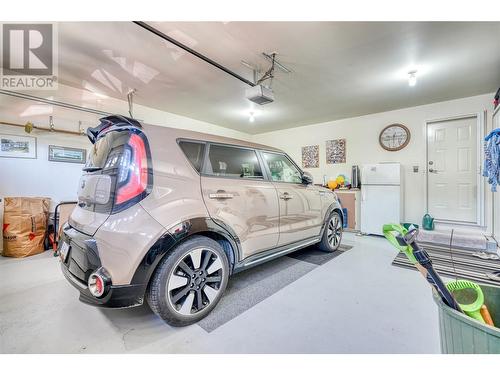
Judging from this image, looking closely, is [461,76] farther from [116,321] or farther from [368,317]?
[116,321]

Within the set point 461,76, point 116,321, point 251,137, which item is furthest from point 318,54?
point 251,137

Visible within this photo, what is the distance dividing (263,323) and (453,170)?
5.05 metres

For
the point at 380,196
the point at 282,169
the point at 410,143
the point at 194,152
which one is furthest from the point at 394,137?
the point at 194,152

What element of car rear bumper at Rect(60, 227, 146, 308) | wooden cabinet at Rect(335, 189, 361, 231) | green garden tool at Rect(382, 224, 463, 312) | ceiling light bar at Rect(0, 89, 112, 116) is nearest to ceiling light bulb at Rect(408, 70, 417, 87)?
wooden cabinet at Rect(335, 189, 361, 231)

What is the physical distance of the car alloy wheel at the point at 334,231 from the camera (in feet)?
11.0

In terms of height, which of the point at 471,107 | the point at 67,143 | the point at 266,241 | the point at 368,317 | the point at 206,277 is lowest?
the point at 368,317

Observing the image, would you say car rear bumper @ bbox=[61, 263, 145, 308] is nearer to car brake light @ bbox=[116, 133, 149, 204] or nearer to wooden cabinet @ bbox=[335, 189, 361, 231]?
car brake light @ bbox=[116, 133, 149, 204]

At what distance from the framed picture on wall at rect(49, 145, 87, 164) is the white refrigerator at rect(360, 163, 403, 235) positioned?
5.68 meters

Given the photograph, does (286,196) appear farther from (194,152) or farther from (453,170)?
(453,170)

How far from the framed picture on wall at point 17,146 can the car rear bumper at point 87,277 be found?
3.24 m

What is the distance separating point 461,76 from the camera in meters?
3.33

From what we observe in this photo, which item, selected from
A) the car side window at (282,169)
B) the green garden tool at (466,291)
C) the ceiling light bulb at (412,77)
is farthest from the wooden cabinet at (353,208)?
the green garden tool at (466,291)

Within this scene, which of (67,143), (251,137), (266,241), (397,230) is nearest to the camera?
(397,230)

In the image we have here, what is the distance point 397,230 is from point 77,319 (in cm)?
231
